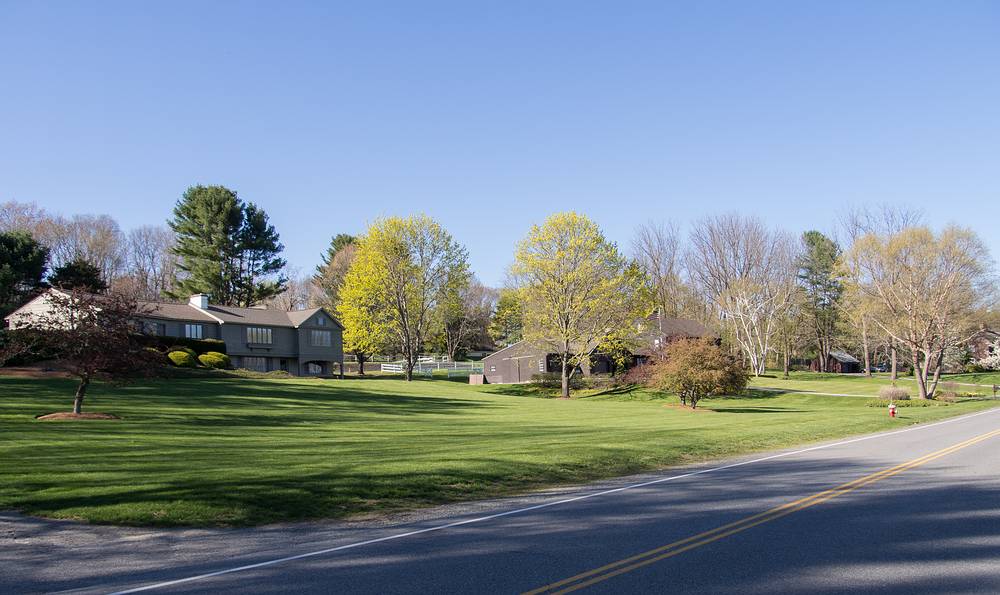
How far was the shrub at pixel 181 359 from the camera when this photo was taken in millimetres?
48469

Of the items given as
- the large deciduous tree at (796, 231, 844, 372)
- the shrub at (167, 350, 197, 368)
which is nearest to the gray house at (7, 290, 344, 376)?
the shrub at (167, 350, 197, 368)

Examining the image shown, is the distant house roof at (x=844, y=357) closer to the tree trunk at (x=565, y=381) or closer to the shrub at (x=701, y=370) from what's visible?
A: the tree trunk at (x=565, y=381)

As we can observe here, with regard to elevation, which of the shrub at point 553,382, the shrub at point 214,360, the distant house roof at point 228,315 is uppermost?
the distant house roof at point 228,315

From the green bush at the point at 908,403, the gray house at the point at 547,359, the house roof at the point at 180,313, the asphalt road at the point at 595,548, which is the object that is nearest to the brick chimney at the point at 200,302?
the house roof at the point at 180,313

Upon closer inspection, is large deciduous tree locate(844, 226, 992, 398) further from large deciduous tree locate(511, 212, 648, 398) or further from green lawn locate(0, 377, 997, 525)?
large deciduous tree locate(511, 212, 648, 398)

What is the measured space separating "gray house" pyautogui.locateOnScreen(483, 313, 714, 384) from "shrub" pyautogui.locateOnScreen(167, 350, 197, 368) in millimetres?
29536

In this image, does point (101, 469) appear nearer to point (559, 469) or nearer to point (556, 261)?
point (559, 469)

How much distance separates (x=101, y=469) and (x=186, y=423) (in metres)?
10.1

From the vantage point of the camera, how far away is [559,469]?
53.6 ft

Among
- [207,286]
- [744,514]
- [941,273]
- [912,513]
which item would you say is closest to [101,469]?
[744,514]

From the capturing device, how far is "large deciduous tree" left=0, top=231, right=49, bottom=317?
45656mm

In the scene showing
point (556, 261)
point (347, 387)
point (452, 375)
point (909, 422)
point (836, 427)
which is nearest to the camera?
point (836, 427)

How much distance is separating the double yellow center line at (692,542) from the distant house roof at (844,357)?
102 m

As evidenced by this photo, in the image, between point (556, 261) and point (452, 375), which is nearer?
point (556, 261)
